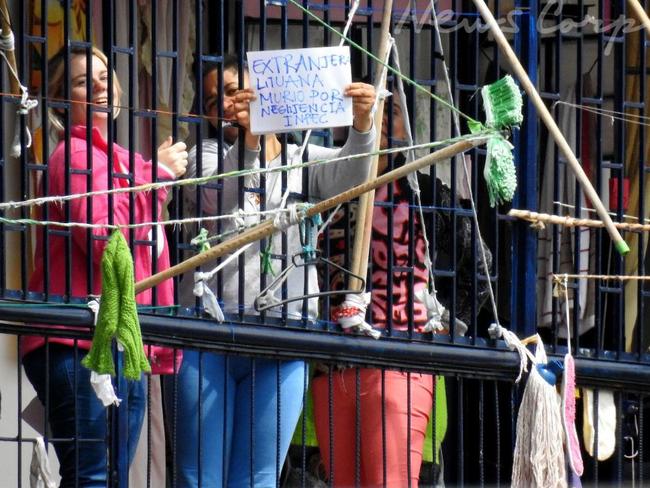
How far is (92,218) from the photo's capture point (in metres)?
6.23

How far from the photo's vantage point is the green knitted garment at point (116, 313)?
227 inches

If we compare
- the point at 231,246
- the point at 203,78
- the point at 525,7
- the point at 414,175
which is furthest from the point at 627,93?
the point at 231,246

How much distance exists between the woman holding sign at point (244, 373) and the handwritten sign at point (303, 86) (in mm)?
171

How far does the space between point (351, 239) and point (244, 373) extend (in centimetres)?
80

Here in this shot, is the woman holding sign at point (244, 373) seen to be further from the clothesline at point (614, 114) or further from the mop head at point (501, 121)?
the clothesline at point (614, 114)

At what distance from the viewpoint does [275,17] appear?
8.16 m

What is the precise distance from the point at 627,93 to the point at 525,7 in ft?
3.84

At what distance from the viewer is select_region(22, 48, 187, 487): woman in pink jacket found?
20.3 feet

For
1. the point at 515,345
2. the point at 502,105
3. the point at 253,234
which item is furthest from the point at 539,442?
the point at 253,234

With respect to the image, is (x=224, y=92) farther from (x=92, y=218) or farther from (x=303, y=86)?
(x=92, y=218)

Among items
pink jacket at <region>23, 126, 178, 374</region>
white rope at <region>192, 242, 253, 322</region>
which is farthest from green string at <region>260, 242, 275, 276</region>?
pink jacket at <region>23, 126, 178, 374</region>

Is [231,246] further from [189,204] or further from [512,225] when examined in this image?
[512,225]

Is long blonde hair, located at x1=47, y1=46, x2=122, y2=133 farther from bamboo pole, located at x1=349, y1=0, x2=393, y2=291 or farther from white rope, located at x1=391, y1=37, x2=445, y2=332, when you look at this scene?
white rope, located at x1=391, y1=37, x2=445, y2=332

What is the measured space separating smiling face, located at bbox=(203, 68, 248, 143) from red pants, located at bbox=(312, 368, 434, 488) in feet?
3.54
